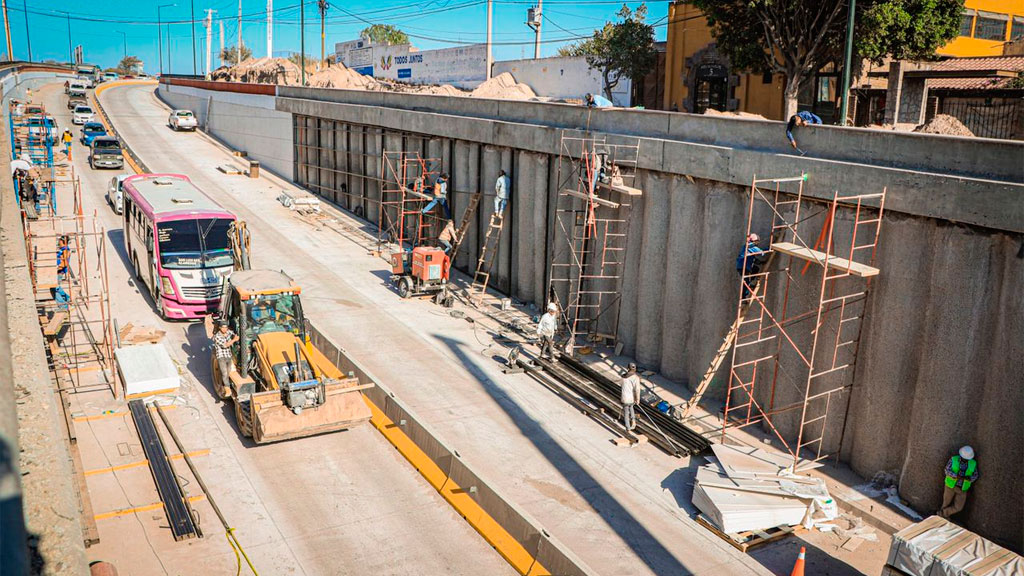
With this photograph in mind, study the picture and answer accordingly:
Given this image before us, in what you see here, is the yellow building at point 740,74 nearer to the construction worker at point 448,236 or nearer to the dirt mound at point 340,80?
the construction worker at point 448,236

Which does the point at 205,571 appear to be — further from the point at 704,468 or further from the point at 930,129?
the point at 930,129

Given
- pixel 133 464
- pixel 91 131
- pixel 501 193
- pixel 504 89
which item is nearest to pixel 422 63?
pixel 504 89

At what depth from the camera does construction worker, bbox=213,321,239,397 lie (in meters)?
17.7

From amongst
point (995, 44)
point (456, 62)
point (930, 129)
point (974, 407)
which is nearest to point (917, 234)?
point (974, 407)

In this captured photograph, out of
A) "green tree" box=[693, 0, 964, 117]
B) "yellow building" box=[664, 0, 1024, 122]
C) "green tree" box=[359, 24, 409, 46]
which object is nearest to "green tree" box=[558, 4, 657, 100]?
"yellow building" box=[664, 0, 1024, 122]

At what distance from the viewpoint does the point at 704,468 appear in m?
15.6

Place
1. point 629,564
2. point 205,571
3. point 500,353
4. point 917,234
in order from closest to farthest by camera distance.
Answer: point 205,571
point 629,564
point 917,234
point 500,353

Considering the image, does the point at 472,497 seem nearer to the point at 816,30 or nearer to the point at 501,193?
the point at 501,193

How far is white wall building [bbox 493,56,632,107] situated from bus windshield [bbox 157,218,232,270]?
79.2ft

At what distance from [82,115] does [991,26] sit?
183 feet

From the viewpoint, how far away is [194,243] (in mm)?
23375

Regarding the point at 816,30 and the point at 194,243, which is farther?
the point at 816,30

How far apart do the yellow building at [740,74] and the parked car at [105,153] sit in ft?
96.9

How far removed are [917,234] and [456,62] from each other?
50.2 meters
